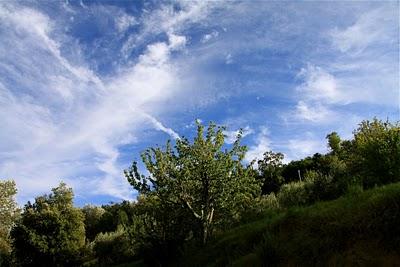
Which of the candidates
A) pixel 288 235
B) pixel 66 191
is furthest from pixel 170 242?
pixel 66 191

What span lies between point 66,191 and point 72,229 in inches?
205

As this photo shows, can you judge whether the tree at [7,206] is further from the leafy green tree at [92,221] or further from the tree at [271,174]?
the tree at [271,174]

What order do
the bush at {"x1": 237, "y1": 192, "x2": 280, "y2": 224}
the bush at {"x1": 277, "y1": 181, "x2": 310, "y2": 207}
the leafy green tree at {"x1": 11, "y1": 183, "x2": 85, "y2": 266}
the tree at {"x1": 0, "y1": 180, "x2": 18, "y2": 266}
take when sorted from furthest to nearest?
the tree at {"x1": 0, "y1": 180, "x2": 18, "y2": 266} < the leafy green tree at {"x1": 11, "y1": 183, "x2": 85, "y2": 266} < the bush at {"x1": 237, "y1": 192, "x2": 280, "y2": 224} < the bush at {"x1": 277, "y1": 181, "x2": 310, "y2": 207}

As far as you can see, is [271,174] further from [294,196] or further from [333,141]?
[294,196]

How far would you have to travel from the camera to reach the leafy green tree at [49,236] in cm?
3641

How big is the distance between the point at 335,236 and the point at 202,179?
10.7 meters

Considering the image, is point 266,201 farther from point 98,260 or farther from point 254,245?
point 98,260

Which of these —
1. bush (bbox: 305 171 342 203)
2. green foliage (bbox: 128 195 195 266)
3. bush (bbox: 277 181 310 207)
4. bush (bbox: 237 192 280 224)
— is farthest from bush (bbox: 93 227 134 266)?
bush (bbox: 305 171 342 203)

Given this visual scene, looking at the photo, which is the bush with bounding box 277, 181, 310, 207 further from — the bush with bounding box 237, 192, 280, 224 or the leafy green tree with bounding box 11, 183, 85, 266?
the leafy green tree with bounding box 11, 183, 85, 266

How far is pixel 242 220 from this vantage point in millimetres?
24188

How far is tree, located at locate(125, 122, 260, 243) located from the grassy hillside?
6.15m

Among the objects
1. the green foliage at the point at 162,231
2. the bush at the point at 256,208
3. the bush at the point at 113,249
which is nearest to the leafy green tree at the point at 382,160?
the bush at the point at 256,208

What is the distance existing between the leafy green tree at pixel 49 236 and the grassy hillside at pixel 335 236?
23847mm

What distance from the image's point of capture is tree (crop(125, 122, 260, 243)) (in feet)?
73.7
